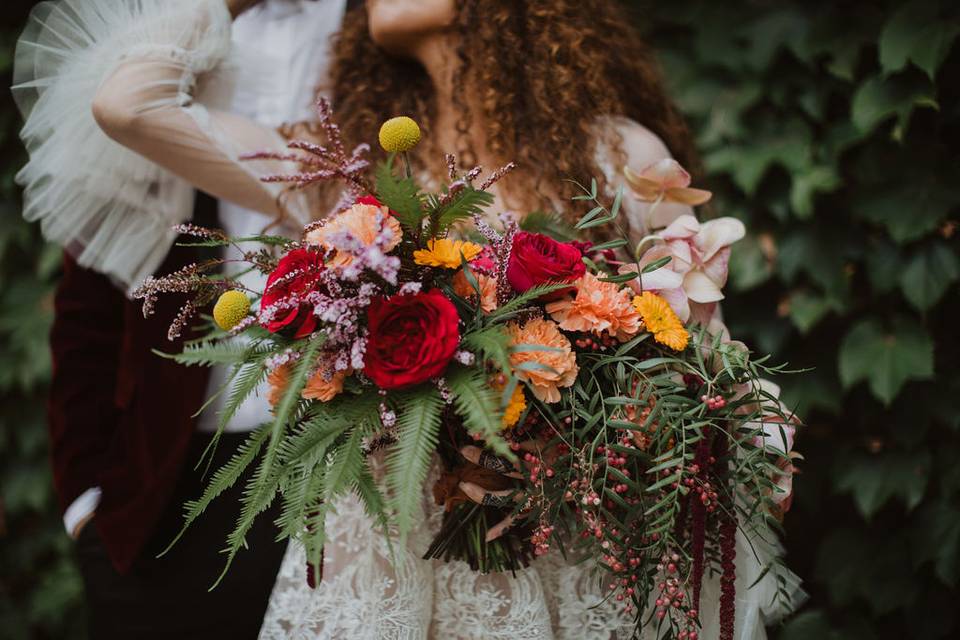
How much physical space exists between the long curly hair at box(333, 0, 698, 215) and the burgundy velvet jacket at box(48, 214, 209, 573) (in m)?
0.52

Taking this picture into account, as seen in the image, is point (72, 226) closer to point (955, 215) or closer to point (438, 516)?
point (438, 516)

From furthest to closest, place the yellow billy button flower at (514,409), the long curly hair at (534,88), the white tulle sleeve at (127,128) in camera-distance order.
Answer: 1. the long curly hair at (534,88)
2. the white tulle sleeve at (127,128)
3. the yellow billy button flower at (514,409)

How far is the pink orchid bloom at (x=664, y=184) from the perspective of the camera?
3.66 feet

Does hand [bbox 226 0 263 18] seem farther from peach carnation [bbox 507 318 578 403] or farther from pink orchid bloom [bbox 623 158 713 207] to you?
peach carnation [bbox 507 318 578 403]

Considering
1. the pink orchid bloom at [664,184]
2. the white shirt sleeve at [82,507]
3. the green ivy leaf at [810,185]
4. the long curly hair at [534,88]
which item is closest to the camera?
the pink orchid bloom at [664,184]

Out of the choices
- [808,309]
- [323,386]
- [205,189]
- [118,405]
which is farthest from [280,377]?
[808,309]

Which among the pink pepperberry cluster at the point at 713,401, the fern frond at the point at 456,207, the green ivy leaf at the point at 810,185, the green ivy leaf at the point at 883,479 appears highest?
the fern frond at the point at 456,207

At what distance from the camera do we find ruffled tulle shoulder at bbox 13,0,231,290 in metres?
1.29

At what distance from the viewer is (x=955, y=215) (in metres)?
1.60

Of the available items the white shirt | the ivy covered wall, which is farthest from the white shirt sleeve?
the ivy covered wall

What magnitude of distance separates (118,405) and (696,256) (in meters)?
1.13

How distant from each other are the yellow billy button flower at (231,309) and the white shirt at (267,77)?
1.78 feet

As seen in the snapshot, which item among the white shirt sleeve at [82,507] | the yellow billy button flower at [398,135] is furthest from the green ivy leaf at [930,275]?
the white shirt sleeve at [82,507]

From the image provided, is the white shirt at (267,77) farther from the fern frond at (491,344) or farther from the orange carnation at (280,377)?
the fern frond at (491,344)
